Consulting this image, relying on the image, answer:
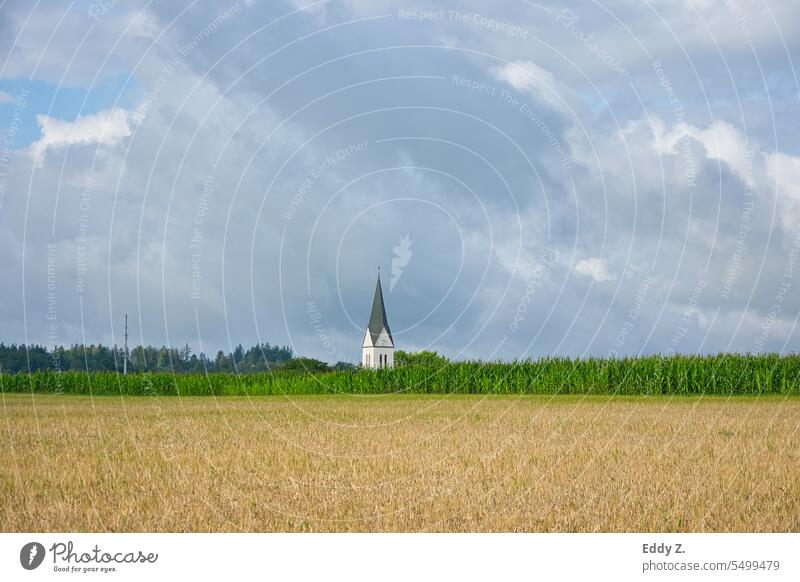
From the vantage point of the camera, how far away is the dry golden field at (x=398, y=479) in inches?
339

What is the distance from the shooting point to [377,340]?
90562 millimetres

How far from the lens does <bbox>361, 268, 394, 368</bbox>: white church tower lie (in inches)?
3356

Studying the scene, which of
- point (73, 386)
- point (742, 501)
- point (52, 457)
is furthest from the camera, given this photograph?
point (73, 386)

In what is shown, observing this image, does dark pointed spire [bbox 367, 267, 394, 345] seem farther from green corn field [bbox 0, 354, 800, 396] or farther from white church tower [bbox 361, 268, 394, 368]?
green corn field [bbox 0, 354, 800, 396]

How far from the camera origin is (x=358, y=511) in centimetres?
902

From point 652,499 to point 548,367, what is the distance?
1727 inches

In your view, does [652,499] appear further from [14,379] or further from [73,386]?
[14,379]

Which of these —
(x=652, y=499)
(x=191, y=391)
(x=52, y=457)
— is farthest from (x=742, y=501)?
(x=191, y=391)

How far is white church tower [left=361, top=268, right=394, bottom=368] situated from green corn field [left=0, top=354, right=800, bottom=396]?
20.7m

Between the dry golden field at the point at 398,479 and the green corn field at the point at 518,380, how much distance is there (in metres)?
29.3
